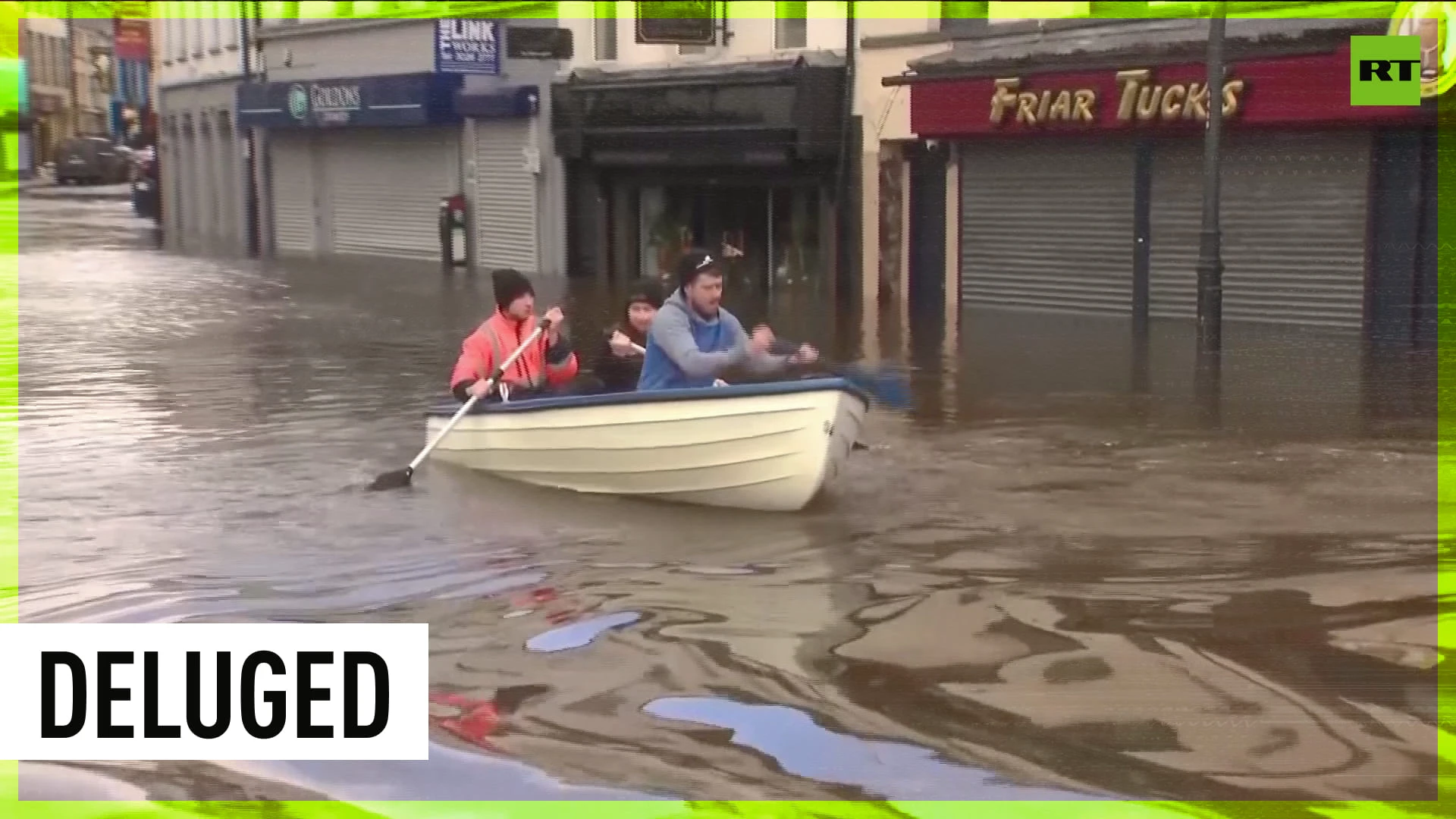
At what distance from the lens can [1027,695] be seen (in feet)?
24.3

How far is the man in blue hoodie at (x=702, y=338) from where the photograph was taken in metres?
11.4

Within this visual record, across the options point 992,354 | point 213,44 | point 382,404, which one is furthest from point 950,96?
point 213,44

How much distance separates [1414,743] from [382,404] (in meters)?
11.6

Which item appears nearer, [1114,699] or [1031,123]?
[1114,699]

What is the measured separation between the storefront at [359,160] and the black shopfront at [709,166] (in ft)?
17.0

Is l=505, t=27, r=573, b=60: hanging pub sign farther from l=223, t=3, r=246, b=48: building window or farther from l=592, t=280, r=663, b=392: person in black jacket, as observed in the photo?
l=223, t=3, r=246, b=48: building window

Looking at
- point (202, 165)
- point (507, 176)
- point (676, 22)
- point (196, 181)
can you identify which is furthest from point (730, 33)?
point (196, 181)

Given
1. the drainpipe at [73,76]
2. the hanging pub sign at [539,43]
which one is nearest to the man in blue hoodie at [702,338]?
the hanging pub sign at [539,43]

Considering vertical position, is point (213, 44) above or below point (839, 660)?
above

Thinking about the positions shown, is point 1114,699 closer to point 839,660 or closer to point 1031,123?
point 839,660

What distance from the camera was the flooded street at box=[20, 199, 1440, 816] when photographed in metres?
6.51

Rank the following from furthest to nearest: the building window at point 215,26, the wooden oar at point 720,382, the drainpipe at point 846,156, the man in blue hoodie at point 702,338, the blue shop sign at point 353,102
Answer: the building window at point 215,26
the blue shop sign at point 353,102
the drainpipe at point 846,156
the wooden oar at point 720,382
the man in blue hoodie at point 702,338

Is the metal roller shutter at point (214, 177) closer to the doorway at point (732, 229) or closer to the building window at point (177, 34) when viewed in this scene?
the building window at point (177, 34)

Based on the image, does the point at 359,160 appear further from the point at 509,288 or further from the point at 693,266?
the point at 693,266
